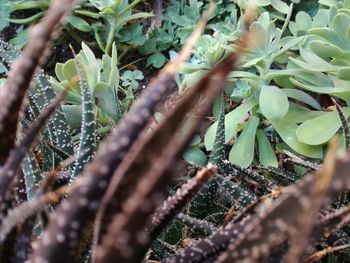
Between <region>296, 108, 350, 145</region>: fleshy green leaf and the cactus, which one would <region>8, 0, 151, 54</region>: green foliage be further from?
the cactus

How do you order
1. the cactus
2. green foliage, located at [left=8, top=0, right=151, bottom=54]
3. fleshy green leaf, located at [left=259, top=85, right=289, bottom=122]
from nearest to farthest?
the cactus, fleshy green leaf, located at [left=259, top=85, right=289, bottom=122], green foliage, located at [left=8, top=0, right=151, bottom=54]

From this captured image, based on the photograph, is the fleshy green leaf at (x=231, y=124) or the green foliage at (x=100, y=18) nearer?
the fleshy green leaf at (x=231, y=124)

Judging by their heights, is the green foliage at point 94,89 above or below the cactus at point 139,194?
below

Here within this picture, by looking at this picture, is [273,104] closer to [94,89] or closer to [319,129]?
[319,129]

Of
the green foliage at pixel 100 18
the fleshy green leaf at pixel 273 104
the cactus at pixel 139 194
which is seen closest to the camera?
the cactus at pixel 139 194

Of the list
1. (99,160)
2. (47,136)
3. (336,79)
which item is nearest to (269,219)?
(99,160)

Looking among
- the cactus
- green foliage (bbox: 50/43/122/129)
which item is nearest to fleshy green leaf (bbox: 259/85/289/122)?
green foliage (bbox: 50/43/122/129)

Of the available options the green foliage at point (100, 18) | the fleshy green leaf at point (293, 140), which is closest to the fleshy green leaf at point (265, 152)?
the fleshy green leaf at point (293, 140)

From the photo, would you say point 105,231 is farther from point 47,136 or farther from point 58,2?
point 47,136

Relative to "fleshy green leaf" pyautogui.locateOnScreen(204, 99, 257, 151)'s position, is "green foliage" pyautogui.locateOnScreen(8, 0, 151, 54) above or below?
above

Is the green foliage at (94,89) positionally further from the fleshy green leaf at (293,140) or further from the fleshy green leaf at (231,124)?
the fleshy green leaf at (293,140)

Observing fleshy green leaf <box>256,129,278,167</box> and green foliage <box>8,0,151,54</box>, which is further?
green foliage <box>8,0,151,54</box>
